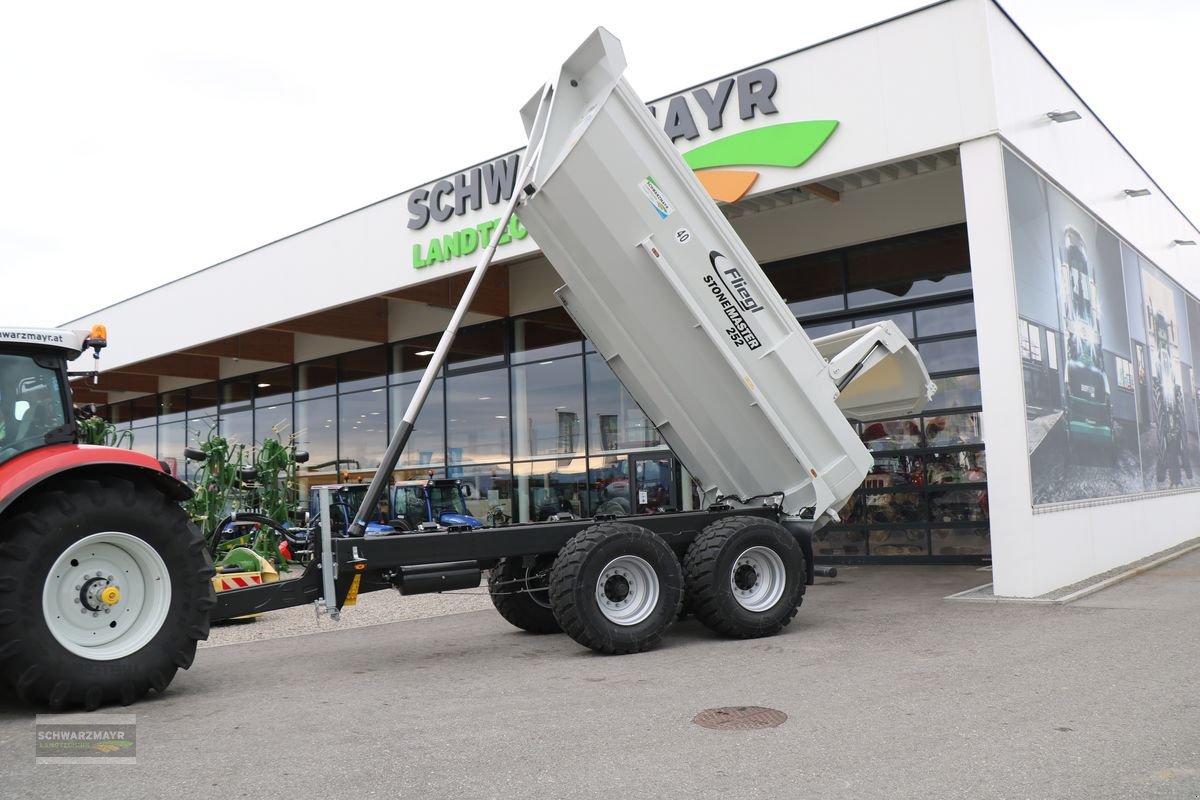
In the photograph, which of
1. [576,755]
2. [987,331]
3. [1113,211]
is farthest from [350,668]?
[1113,211]

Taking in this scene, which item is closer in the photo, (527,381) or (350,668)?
(350,668)

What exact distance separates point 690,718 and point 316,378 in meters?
18.7

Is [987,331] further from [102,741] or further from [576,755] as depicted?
[102,741]

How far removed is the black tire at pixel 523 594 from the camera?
8.30 m

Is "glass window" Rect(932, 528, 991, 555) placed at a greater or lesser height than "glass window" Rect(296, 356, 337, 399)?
lesser

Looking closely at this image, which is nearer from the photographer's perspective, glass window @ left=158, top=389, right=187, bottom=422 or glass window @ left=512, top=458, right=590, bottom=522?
glass window @ left=512, top=458, right=590, bottom=522

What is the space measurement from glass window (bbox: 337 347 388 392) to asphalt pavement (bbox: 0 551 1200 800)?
495 inches

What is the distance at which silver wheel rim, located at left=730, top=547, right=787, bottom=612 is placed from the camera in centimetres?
826

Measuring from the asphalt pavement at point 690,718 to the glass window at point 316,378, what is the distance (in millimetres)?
13921

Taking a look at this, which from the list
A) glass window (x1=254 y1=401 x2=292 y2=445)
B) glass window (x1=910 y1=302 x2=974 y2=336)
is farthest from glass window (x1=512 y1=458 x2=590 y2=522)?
glass window (x1=254 y1=401 x2=292 y2=445)

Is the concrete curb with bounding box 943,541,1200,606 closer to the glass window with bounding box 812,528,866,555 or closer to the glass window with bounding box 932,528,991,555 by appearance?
the glass window with bounding box 932,528,991,555

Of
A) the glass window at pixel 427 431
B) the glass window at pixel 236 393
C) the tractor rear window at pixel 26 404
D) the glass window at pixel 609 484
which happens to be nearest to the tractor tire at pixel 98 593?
the tractor rear window at pixel 26 404

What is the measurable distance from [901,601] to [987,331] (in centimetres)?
315

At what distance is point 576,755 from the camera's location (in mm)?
4656
